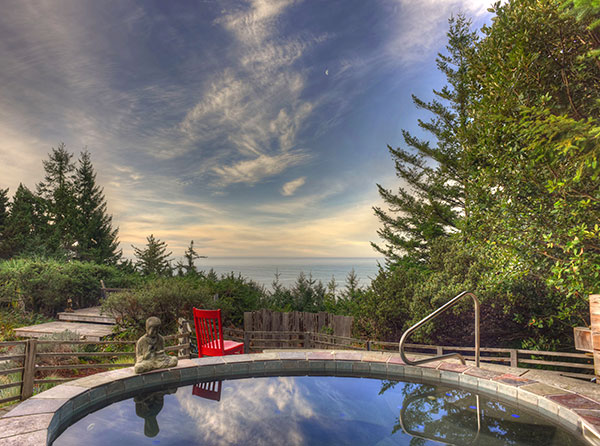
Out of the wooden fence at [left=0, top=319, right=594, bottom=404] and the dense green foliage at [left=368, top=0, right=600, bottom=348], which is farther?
the dense green foliage at [left=368, top=0, right=600, bottom=348]

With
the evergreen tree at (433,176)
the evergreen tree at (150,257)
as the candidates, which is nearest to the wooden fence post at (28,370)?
the evergreen tree at (433,176)

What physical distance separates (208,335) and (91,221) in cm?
2082

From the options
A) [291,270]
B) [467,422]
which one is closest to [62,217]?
[467,422]

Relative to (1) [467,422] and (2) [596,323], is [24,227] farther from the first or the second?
(2) [596,323]

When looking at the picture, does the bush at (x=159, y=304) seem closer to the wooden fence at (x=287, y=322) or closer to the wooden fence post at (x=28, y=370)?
the wooden fence at (x=287, y=322)

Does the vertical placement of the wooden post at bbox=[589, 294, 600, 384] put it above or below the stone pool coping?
above

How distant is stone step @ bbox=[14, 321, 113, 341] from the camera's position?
8183 millimetres

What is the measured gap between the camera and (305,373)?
5145 mm

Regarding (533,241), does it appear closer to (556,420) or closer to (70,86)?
(556,420)

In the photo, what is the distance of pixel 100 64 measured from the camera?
39.8 ft

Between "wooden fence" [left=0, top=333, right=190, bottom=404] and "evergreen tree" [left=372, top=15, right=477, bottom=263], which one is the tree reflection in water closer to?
"wooden fence" [left=0, top=333, right=190, bottom=404]

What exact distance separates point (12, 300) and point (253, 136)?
39.5 feet

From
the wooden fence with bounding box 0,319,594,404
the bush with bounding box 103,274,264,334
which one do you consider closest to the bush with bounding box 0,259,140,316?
the bush with bounding box 103,274,264,334

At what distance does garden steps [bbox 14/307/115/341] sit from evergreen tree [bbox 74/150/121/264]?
41.0 ft
